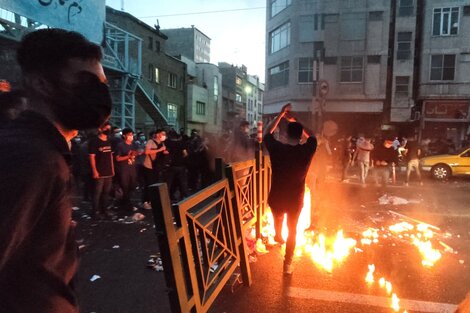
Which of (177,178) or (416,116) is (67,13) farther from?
(416,116)

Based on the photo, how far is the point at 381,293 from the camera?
13.2 ft

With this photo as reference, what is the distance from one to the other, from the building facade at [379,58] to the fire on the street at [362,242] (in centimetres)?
2110

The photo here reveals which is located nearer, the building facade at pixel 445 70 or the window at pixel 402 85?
the building facade at pixel 445 70

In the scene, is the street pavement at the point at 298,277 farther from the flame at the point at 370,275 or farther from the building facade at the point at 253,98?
the building facade at the point at 253,98

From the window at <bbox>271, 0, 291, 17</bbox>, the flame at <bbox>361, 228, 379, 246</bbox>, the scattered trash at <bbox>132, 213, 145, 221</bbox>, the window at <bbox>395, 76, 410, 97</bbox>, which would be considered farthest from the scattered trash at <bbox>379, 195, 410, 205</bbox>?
the window at <bbox>271, 0, 291, 17</bbox>

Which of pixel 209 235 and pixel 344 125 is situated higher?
pixel 344 125

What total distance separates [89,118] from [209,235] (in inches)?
87.0

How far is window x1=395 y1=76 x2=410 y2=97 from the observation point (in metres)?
28.1

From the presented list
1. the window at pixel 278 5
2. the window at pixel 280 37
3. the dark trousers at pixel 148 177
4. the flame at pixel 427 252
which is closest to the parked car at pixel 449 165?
the flame at pixel 427 252

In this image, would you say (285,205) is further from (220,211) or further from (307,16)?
(307,16)

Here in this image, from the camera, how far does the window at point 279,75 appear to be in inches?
1222

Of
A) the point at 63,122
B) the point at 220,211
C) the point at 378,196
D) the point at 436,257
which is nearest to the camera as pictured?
the point at 63,122

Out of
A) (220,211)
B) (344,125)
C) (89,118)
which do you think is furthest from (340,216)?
(344,125)

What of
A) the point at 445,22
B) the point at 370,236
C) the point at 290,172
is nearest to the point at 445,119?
the point at 445,22
